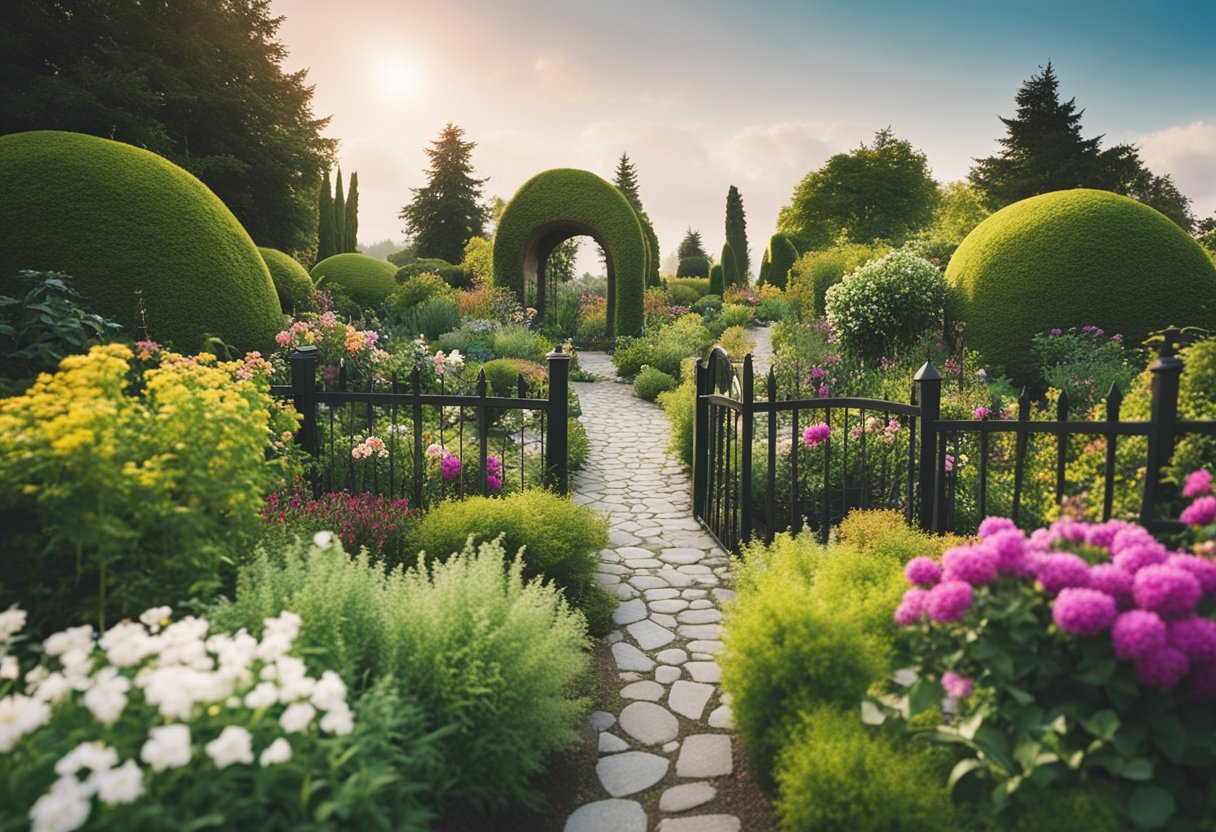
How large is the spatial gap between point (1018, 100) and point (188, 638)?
3738cm

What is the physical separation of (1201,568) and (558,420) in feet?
11.8

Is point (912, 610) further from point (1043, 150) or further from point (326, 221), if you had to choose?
point (1043, 150)

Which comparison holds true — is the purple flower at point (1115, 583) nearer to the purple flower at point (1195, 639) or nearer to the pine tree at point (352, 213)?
the purple flower at point (1195, 639)

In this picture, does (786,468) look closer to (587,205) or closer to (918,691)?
(918,691)

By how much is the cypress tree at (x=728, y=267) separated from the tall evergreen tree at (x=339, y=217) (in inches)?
696

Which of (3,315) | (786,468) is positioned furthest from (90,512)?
(786,468)

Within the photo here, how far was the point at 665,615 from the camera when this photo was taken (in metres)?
4.00

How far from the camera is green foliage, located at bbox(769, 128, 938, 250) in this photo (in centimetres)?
3919

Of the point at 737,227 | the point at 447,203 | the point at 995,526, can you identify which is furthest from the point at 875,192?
the point at 995,526

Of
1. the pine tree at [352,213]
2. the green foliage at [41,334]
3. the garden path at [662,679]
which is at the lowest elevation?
the garden path at [662,679]

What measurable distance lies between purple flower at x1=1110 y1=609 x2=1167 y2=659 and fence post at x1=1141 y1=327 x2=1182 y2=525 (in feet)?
6.77

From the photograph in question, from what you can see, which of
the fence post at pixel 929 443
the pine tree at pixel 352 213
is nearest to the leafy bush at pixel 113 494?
the fence post at pixel 929 443

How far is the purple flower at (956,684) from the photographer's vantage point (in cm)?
187

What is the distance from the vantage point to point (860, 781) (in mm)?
1917
